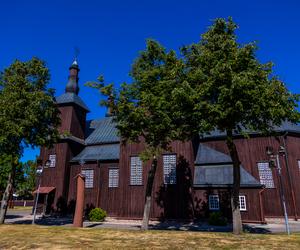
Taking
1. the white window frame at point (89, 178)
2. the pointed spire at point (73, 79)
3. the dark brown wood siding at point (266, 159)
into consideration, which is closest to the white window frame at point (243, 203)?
the dark brown wood siding at point (266, 159)

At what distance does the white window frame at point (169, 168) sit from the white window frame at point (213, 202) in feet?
12.5

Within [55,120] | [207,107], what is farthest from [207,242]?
[55,120]

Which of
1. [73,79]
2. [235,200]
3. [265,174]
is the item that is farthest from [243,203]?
[73,79]

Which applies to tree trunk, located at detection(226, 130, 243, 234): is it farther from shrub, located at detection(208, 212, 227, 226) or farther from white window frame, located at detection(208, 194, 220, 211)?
white window frame, located at detection(208, 194, 220, 211)

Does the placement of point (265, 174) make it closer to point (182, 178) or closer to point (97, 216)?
point (182, 178)

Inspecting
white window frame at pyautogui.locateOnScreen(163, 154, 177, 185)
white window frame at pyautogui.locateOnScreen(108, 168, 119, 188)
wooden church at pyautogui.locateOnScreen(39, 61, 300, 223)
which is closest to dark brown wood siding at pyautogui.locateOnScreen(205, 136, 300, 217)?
wooden church at pyautogui.locateOnScreen(39, 61, 300, 223)

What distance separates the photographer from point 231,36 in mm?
17391

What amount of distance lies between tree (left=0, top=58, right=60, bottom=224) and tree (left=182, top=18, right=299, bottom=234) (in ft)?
41.4

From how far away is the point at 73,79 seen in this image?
38938mm

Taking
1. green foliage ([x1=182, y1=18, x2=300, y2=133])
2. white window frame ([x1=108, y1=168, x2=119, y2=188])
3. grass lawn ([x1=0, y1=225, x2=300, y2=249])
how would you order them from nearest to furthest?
grass lawn ([x1=0, y1=225, x2=300, y2=249]) → green foliage ([x1=182, y1=18, x2=300, y2=133]) → white window frame ([x1=108, y1=168, x2=119, y2=188])

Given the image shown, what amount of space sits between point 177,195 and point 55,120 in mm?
13410

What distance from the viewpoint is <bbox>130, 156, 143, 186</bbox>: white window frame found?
94.1ft

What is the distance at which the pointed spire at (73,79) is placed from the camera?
3825cm

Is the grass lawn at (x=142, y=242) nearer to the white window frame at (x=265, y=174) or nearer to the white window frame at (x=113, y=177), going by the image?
the white window frame at (x=265, y=174)
